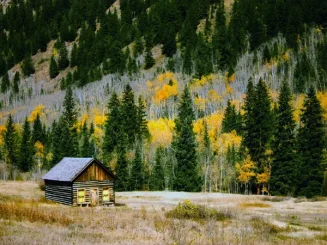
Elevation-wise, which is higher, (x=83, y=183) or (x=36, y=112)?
(x=36, y=112)

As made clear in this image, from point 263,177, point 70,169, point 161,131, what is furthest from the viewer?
point 161,131

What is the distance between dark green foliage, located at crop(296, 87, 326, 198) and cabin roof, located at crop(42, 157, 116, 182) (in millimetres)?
29963

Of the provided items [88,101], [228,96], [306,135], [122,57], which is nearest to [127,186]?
[306,135]

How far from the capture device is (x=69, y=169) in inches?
1891

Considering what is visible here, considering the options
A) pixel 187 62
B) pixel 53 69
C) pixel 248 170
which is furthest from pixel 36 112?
pixel 248 170

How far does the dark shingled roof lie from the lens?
45803 mm

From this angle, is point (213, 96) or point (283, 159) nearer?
point (283, 159)

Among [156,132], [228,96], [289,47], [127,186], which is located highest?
[289,47]

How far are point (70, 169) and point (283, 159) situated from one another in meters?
33.9

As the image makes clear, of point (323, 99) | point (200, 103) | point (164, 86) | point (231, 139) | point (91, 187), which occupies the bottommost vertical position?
point (91, 187)

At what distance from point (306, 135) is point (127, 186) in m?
33.9

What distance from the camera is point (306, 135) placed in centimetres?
6353

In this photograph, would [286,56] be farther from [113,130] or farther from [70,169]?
[70,169]

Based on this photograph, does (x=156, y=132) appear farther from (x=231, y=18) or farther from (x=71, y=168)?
(x=231, y=18)
